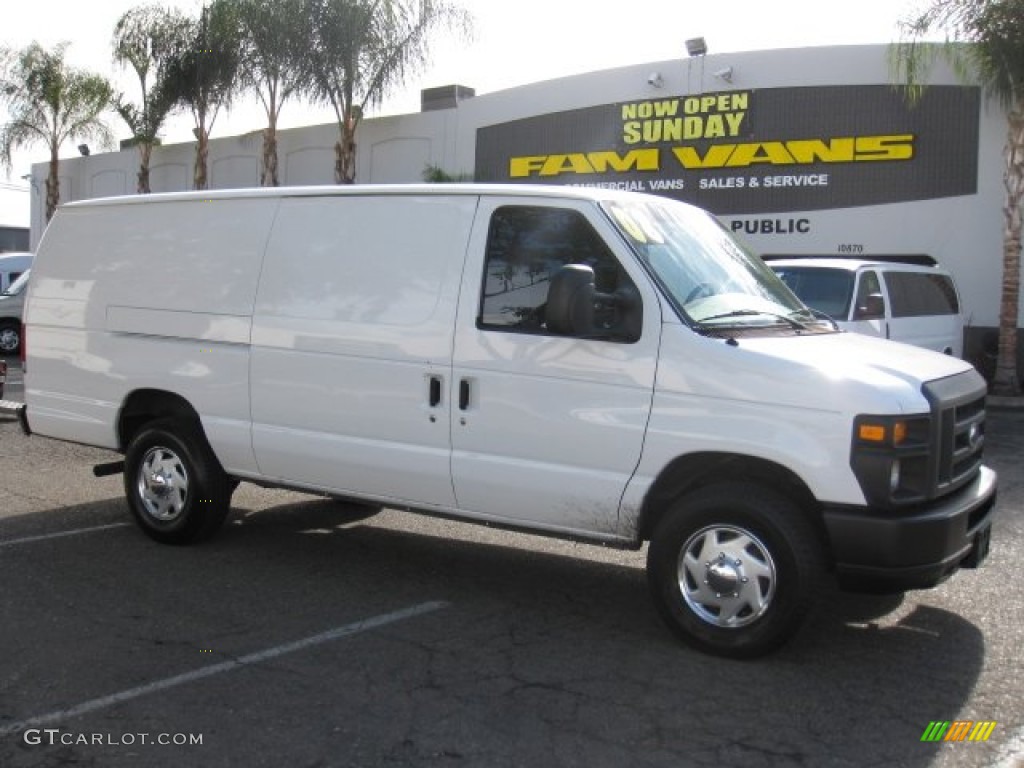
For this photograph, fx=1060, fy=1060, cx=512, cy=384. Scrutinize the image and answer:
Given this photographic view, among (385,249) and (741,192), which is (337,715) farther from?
(741,192)

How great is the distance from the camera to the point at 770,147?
2000 cm

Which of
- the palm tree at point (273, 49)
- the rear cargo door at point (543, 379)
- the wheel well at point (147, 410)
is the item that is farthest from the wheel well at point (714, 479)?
the palm tree at point (273, 49)

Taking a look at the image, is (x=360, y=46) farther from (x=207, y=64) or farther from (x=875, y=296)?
(x=875, y=296)

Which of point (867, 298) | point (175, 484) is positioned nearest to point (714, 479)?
point (175, 484)

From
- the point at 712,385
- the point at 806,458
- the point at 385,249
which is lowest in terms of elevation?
the point at 806,458

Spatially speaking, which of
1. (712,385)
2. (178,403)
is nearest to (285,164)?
(178,403)

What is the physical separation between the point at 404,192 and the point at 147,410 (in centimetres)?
248

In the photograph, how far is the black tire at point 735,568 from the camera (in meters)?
4.64

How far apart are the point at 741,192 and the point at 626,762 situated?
17.8 m

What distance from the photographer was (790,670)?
4.75 meters

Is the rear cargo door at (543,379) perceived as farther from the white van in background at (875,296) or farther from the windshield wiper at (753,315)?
the white van in background at (875,296)

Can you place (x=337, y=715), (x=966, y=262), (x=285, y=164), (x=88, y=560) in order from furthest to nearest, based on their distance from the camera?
(x=285, y=164) → (x=966, y=262) → (x=88, y=560) → (x=337, y=715)

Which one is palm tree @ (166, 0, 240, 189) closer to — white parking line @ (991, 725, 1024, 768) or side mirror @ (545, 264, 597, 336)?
side mirror @ (545, 264, 597, 336)

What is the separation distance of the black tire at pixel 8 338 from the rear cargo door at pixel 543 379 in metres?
18.7
